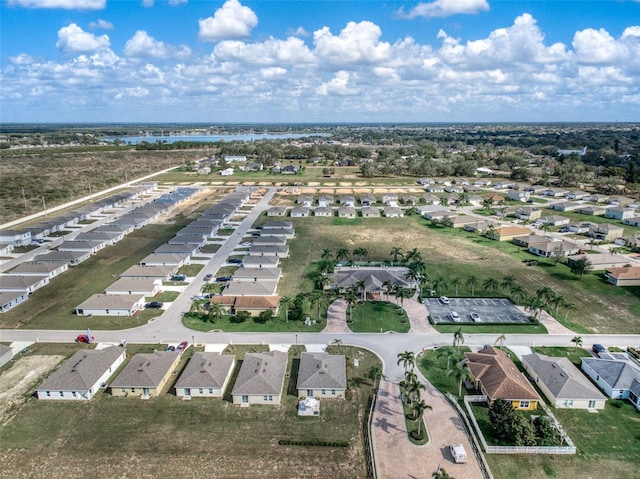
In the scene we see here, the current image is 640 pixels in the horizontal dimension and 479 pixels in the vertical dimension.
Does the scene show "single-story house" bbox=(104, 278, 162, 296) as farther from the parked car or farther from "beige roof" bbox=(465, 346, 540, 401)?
the parked car

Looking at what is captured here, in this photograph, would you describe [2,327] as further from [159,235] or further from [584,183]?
[584,183]

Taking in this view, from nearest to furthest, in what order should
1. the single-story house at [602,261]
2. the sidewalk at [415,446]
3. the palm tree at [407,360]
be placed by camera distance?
the sidewalk at [415,446] → the palm tree at [407,360] → the single-story house at [602,261]

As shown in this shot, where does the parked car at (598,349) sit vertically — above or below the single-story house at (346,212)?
below

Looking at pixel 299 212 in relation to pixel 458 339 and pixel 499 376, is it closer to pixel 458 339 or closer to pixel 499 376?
pixel 458 339

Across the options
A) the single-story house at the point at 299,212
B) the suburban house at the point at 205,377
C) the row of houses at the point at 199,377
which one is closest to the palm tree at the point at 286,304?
the row of houses at the point at 199,377

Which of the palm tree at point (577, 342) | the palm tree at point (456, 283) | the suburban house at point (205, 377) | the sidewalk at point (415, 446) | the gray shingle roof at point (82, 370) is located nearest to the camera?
the sidewalk at point (415, 446)

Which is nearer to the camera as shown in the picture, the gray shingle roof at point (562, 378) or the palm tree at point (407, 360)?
the gray shingle roof at point (562, 378)

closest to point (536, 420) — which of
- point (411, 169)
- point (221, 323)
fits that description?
point (221, 323)

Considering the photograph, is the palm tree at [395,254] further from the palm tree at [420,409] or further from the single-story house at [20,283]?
the single-story house at [20,283]

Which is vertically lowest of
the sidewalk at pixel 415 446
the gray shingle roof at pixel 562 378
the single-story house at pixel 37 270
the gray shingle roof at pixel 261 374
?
the sidewalk at pixel 415 446
